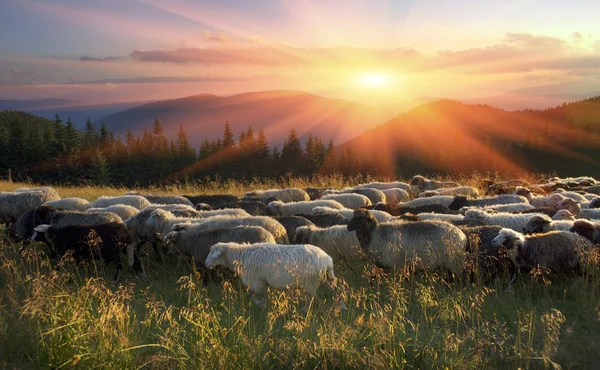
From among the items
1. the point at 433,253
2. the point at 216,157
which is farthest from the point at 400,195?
the point at 216,157

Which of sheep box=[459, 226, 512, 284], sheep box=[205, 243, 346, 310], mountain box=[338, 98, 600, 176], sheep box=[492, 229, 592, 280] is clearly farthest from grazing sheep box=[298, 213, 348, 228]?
mountain box=[338, 98, 600, 176]

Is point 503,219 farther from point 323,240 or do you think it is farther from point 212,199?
point 212,199

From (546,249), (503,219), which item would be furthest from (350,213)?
(546,249)

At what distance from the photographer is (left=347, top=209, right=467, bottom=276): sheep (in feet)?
25.8

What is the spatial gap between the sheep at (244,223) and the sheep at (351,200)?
6153 mm

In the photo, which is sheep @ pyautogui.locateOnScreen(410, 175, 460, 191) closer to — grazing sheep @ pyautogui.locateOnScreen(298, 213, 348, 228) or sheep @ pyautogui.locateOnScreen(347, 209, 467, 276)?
grazing sheep @ pyautogui.locateOnScreen(298, 213, 348, 228)

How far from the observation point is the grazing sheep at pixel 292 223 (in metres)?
10.6

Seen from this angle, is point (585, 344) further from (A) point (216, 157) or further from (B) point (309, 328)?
(A) point (216, 157)

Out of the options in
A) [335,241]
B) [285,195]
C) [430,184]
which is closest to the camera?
[335,241]

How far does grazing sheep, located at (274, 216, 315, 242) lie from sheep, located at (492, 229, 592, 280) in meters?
4.49

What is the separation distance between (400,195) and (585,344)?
13596mm

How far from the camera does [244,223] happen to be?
32.8 ft

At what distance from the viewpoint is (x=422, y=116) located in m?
153

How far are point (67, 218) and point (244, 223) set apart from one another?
433 cm
